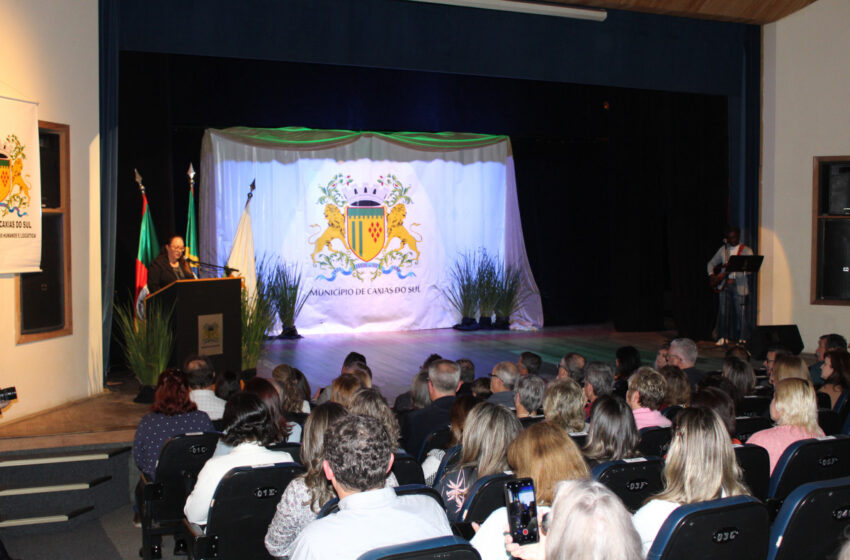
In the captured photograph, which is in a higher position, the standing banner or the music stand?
the standing banner

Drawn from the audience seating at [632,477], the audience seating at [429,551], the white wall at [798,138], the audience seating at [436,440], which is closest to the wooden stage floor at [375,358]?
the white wall at [798,138]

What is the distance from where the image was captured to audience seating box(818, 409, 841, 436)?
12.6 ft

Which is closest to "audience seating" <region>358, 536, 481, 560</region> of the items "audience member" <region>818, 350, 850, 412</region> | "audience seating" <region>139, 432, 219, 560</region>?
"audience seating" <region>139, 432, 219, 560</region>

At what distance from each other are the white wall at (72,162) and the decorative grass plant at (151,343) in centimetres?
35

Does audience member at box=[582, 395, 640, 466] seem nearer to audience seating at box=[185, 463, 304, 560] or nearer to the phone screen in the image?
audience seating at box=[185, 463, 304, 560]

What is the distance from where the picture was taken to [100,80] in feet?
20.2

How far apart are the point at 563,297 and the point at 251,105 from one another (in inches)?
209

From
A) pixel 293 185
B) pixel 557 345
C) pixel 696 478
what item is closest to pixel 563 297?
pixel 557 345

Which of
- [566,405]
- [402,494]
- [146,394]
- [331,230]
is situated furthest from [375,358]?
[402,494]

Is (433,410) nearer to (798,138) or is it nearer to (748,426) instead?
(748,426)

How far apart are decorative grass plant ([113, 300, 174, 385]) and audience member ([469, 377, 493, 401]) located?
A: 2468 mm

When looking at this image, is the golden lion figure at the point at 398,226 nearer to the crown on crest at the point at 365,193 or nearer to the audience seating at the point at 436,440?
the crown on crest at the point at 365,193

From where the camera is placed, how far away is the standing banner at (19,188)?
5.18 meters

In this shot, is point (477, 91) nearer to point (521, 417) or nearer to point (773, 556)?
point (521, 417)
